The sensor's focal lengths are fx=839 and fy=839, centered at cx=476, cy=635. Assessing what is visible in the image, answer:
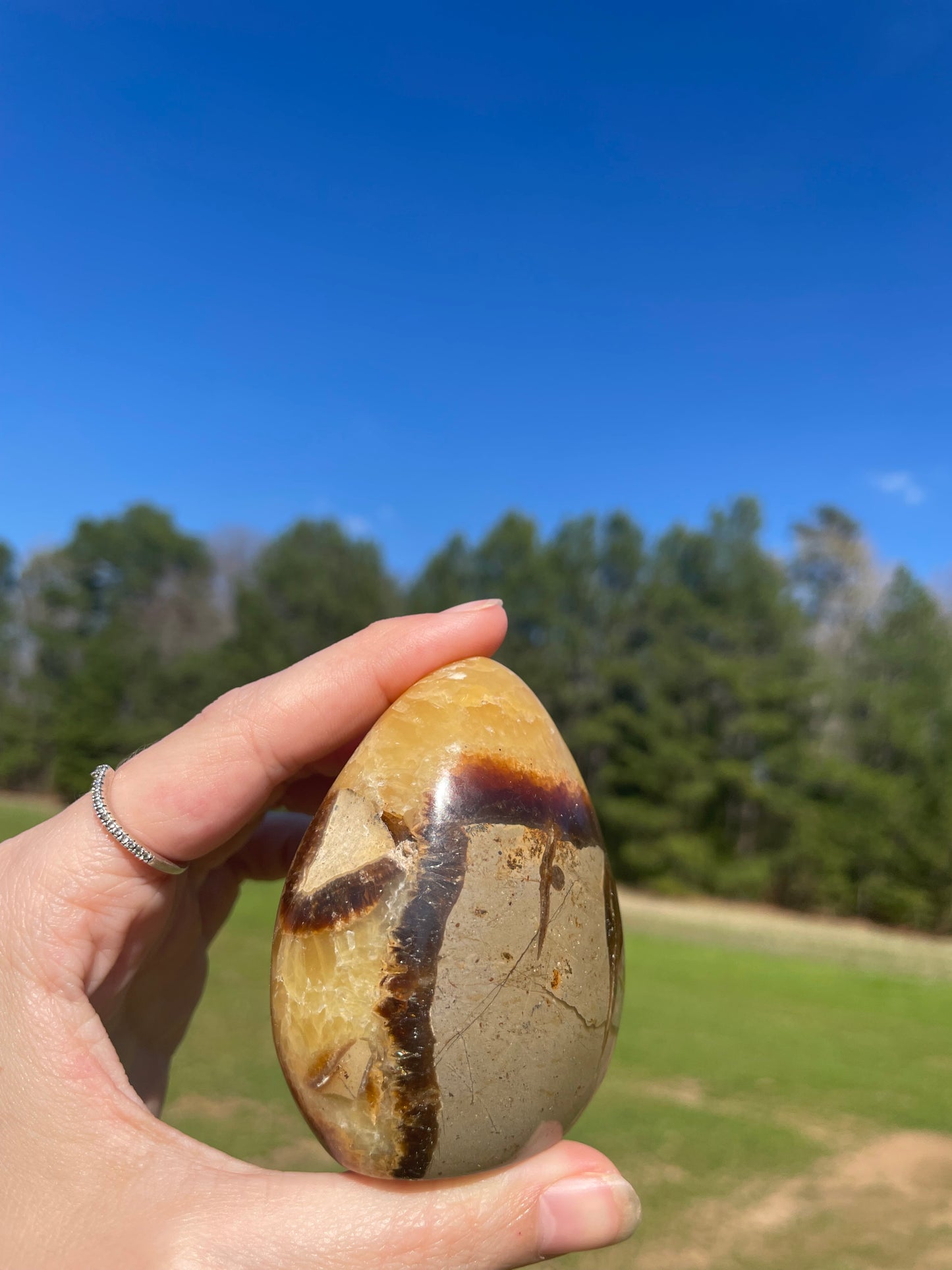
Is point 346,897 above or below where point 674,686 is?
below

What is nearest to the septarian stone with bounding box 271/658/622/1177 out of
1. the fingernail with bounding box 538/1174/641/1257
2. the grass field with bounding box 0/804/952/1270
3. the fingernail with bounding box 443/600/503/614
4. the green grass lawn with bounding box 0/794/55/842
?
the fingernail with bounding box 538/1174/641/1257

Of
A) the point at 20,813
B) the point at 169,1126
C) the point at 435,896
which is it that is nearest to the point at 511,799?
the point at 435,896

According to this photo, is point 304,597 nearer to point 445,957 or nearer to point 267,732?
point 267,732

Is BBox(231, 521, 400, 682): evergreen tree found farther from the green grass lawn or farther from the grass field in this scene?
the grass field

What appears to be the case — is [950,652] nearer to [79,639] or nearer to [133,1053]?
[133,1053]

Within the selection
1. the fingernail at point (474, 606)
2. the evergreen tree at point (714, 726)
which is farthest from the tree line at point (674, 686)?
the fingernail at point (474, 606)

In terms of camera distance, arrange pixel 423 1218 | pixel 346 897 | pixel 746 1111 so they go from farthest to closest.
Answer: pixel 746 1111 < pixel 346 897 < pixel 423 1218
